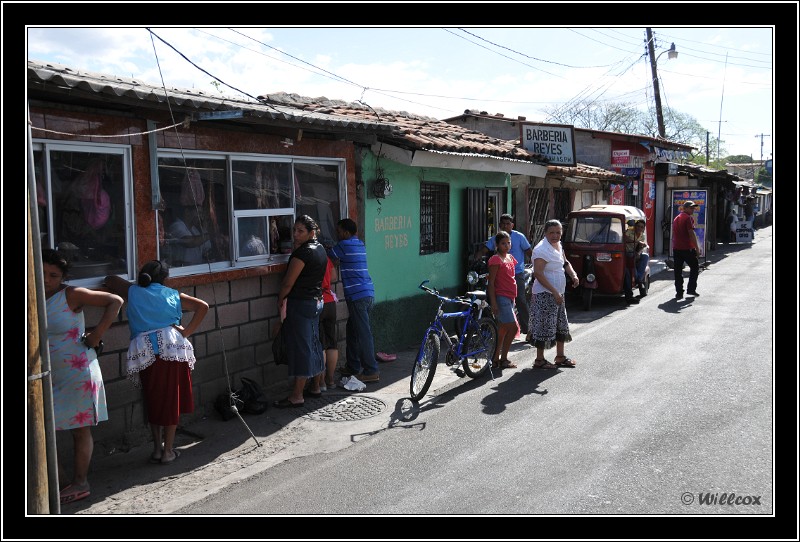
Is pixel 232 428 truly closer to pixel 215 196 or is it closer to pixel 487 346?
pixel 215 196

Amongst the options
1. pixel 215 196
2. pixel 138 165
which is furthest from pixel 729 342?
pixel 138 165

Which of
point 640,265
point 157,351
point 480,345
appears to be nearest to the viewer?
point 157,351

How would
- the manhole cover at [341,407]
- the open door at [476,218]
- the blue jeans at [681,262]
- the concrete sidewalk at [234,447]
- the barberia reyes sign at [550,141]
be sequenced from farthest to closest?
the barberia reyes sign at [550,141]
the blue jeans at [681,262]
the open door at [476,218]
the manhole cover at [341,407]
the concrete sidewalk at [234,447]

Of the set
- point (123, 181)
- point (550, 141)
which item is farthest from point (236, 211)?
point (550, 141)

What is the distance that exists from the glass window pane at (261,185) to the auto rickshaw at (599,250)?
25.5ft

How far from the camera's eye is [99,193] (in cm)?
586

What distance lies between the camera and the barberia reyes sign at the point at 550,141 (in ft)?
50.2

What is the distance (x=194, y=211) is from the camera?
6.88 m

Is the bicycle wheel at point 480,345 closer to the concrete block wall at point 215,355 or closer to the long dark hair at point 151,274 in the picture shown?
the concrete block wall at point 215,355

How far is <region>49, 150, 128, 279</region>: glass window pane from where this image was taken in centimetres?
550

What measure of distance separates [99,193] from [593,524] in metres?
4.61

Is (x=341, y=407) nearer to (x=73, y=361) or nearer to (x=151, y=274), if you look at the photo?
(x=151, y=274)

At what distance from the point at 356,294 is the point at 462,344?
4.52 ft

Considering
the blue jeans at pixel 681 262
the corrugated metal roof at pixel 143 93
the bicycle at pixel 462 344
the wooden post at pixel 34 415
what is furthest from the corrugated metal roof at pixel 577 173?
the wooden post at pixel 34 415
